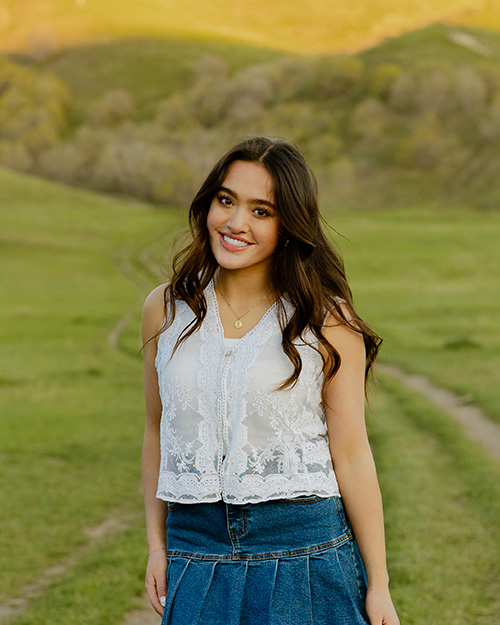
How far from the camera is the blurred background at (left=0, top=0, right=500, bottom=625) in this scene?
349 inches

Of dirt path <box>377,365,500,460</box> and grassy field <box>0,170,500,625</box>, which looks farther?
dirt path <box>377,365,500,460</box>

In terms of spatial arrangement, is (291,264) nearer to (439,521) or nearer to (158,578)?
(158,578)

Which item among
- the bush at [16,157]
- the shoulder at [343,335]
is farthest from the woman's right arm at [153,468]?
the bush at [16,157]

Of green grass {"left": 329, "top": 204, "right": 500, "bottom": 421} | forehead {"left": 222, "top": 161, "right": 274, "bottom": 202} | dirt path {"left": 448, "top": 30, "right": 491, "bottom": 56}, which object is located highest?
dirt path {"left": 448, "top": 30, "right": 491, "bottom": 56}

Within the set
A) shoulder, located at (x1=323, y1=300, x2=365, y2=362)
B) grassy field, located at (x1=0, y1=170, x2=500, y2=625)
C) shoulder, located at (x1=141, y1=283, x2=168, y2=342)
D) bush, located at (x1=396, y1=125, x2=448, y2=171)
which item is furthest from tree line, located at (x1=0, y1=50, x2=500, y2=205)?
shoulder, located at (x1=323, y1=300, x2=365, y2=362)

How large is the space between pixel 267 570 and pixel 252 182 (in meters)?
1.41

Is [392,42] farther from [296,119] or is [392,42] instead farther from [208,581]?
[208,581]

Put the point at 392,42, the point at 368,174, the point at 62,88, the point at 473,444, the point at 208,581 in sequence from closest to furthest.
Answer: the point at 208,581 → the point at 473,444 → the point at 368,174 → the point at 62,88 → the point at 392,42

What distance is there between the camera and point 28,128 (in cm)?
12188

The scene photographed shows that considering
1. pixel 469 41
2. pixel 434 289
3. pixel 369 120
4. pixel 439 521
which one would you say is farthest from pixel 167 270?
pixel 469 41

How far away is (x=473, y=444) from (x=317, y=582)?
10383 mm

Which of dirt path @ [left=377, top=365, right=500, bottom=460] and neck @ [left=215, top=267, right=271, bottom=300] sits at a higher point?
neck @ [left=215, top=267, right=271, bottom=300]

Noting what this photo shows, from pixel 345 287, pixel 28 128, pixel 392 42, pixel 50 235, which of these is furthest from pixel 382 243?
pixel 392 42

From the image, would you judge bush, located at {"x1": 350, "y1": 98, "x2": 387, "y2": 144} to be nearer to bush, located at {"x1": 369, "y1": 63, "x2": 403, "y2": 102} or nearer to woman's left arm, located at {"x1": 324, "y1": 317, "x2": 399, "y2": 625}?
bush, located at {"x1": 369, "y1": 63, "x2": 403, "y2": 102}
